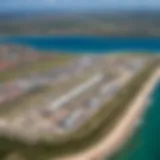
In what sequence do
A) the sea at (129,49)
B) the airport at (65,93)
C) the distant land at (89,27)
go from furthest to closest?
the distant land at (89,27) < the airport at (65,93) < the sea at (129,49)

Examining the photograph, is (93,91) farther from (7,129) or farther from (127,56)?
(127,56)

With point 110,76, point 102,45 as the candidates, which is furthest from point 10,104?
point 102,45

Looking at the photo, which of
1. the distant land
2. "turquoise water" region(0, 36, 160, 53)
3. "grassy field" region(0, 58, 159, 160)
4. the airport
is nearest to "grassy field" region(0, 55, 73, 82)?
the airport

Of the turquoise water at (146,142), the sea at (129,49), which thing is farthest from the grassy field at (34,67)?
the turquoise water at (146,142)

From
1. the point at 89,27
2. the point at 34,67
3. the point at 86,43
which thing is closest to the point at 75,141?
the point at 34,67

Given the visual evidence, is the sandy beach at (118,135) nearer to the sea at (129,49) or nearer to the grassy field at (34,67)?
the sea at (129,49)

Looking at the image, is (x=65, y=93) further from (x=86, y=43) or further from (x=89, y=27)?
(x=89, y=27)
